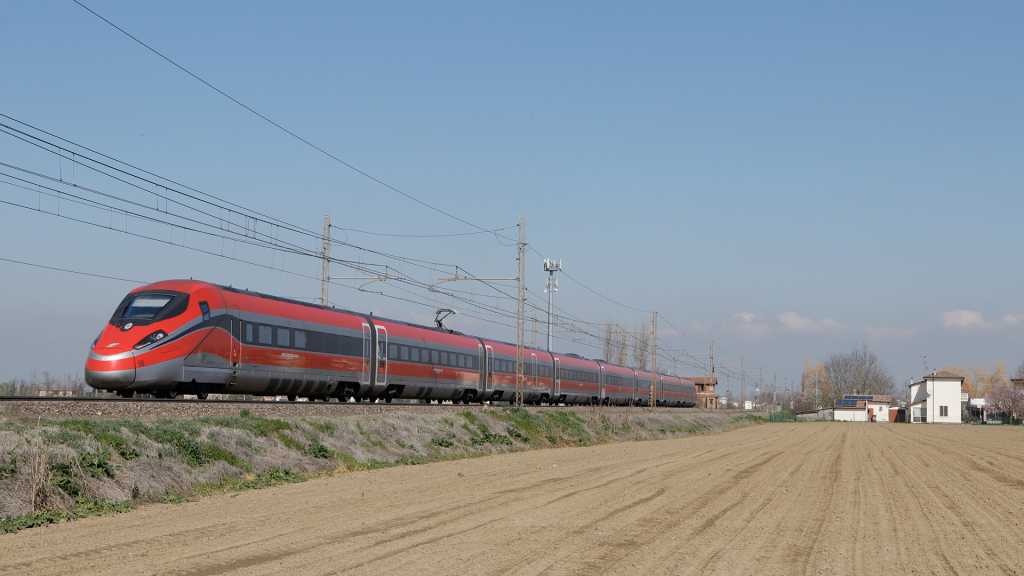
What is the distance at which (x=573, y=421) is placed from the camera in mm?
47719

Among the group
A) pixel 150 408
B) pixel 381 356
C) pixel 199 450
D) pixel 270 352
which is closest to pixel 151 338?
pixel 150 408

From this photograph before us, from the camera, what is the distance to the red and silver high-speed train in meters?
24.7

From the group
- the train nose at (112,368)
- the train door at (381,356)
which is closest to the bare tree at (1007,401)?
the train door at (381,356)

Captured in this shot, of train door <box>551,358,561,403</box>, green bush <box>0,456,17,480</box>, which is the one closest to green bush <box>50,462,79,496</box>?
green bush <box>0,456,17,480</box>

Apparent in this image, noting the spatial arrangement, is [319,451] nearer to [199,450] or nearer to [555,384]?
[199,450]

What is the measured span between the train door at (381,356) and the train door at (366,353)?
66cm

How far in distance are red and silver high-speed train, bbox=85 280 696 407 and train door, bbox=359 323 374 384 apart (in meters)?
0.04

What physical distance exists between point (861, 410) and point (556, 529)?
146 metres

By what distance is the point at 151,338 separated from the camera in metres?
24.7

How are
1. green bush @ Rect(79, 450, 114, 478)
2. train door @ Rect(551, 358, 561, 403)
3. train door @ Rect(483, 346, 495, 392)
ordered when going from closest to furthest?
green bush @ Rect(79, 450, 114, 478), train door @ Rect(483, 346, 495, 392), train door @ Rect(551, 358, 561, 403)

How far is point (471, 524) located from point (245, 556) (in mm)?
4459

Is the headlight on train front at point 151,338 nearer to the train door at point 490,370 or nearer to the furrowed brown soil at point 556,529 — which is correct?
the furrowed brown soil at point 556,529

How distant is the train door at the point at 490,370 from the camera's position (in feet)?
158

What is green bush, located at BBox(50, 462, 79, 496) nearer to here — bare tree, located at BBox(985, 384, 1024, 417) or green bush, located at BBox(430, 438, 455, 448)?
green bush, located at BBox(430, 438, 455, 448)
